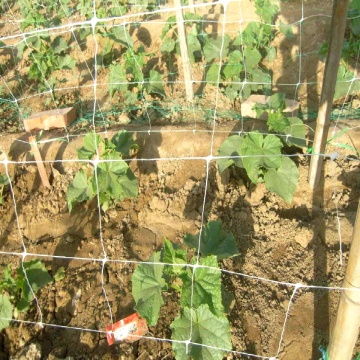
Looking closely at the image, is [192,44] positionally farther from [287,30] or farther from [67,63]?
[67,63]

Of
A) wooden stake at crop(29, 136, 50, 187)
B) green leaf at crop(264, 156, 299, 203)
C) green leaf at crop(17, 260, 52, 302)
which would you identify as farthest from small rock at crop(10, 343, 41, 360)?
green leaf at crop(264, 156, 299, 203)

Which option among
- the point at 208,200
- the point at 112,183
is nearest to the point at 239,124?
the point at 208,200

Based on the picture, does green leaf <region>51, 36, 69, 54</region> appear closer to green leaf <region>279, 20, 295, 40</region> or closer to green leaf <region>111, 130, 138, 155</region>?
green leaf <region>111, 130, 138, 155</region>

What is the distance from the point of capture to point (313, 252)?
274 centimetres

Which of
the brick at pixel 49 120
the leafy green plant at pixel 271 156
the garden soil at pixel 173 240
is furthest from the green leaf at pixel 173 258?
the brick at pixel 49 120

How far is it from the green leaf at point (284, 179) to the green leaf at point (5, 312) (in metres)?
1.78

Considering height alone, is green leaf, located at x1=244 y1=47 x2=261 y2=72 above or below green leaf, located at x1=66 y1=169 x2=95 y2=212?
above

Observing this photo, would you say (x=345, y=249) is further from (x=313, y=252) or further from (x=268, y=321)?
(x=268, y=321)

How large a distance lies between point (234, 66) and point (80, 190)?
2.02 metres

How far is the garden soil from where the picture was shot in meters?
2.47

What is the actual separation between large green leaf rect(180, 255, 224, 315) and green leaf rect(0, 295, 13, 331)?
1.14 metres

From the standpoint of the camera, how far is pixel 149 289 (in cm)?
223

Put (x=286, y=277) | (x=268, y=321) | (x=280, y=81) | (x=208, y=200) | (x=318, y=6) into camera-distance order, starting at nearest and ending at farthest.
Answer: (x=268, y=321) < (x=286, y=277) < (x=208, y=200) < (x=280, y=81) < (x=318, y=6)

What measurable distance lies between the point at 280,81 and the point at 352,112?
39.0 inches
